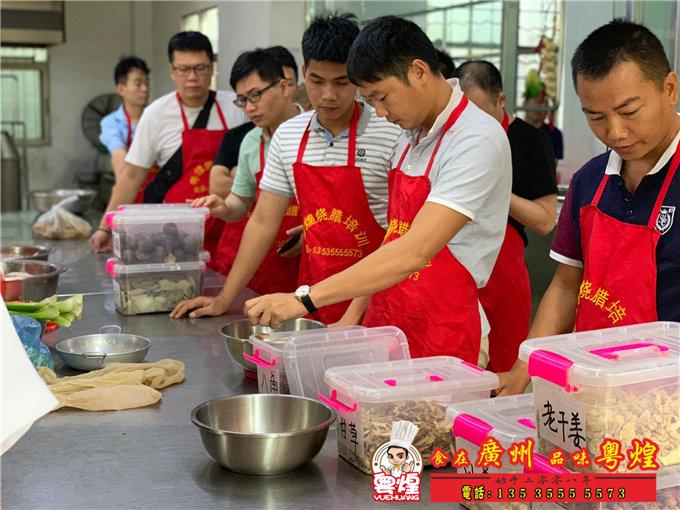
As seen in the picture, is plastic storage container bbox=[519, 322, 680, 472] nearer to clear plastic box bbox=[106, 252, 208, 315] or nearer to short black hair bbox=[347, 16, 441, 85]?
short black hair bbox=[347, 16, 441, 85]

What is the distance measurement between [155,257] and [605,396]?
1872 millimetres

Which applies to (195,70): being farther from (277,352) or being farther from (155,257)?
(277,352)

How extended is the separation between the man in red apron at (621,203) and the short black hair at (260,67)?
1.43 metres

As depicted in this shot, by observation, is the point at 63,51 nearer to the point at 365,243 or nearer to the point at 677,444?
the point at 365,243

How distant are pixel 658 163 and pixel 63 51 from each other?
30.8 ft

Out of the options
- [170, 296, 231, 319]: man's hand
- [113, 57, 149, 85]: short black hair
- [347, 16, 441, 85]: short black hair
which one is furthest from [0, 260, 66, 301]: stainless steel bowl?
[113, 57, 149, 85]: short black hair

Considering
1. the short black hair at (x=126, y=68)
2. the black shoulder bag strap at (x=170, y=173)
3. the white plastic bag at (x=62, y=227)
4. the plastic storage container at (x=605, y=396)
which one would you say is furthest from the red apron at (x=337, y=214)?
the short black hair at (x=126, y=68)

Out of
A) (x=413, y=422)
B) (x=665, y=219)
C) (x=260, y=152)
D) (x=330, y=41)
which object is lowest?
(x=413, y=422)

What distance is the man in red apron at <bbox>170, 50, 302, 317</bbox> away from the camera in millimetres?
2805

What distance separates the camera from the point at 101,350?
2.02 metres

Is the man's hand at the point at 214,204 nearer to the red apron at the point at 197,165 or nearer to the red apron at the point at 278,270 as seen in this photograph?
the red apron at the point at 278,270

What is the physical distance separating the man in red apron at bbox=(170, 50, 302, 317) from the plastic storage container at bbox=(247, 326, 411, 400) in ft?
3.74

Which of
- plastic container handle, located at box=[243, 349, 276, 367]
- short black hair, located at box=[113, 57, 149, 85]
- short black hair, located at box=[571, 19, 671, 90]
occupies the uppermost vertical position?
short black hair, located at box=[113, 57, 149, 85]

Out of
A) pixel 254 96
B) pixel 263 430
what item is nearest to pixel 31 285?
pixel 254 96
